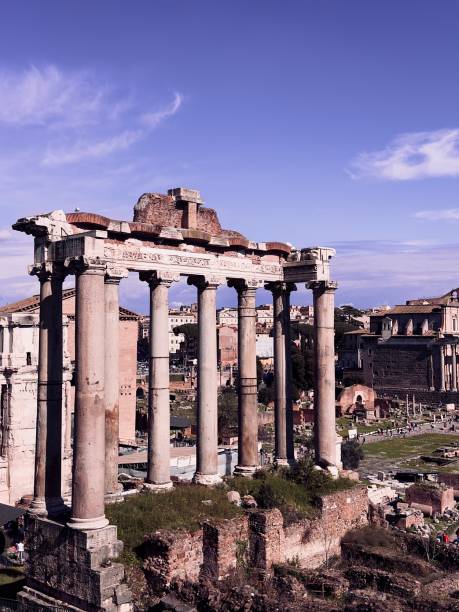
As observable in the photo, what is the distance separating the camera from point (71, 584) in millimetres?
12125

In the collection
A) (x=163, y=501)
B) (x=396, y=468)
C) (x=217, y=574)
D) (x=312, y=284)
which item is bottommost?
(x=396, y=468)

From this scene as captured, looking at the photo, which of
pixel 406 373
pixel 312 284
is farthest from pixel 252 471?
pixel 406 373

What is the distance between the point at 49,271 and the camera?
13.8 meters

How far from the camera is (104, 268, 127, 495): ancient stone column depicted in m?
14.3

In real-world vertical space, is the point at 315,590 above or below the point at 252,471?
below

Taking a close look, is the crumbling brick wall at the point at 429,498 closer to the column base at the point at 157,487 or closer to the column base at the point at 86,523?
the column base at the point at 157,487

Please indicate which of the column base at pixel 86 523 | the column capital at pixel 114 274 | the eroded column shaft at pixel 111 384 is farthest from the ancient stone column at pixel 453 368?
the column base at pixel 86 523

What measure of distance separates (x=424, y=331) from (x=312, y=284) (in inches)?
2825

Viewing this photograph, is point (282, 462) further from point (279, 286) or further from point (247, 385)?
point (279, 286)

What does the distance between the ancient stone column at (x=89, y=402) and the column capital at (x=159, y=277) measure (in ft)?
8.92

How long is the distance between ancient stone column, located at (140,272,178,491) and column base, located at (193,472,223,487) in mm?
857

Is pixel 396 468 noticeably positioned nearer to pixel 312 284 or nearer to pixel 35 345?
pixel 35 345

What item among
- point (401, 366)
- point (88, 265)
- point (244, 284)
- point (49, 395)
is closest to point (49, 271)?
point (88, 265)

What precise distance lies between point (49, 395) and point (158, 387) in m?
2.38
